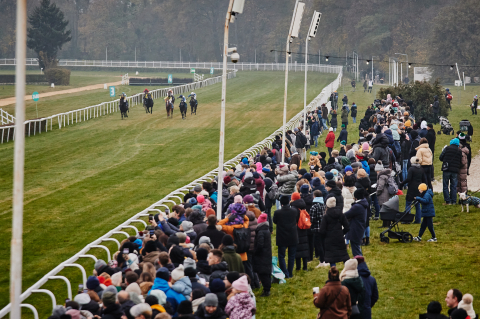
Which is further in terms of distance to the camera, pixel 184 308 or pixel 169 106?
pixel 169 106

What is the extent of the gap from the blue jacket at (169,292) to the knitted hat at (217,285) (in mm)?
378

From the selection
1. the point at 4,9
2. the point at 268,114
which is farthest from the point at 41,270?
the point at 4,9

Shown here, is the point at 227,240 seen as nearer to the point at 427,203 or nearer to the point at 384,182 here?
the point at 427,203

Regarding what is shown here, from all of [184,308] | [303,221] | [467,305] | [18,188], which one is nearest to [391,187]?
[303,221]

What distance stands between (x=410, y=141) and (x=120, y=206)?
832 centimetres

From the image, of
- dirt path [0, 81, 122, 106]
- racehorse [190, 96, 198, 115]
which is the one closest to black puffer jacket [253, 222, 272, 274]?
racehorse [190, 96, 198, 115]

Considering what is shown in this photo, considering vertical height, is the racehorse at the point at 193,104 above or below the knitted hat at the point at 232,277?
above

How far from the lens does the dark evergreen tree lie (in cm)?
6862

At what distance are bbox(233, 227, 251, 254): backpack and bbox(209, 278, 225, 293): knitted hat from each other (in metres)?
2.44

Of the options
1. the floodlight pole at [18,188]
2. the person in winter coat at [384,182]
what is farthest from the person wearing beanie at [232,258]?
the person in winter coat at [384,182]

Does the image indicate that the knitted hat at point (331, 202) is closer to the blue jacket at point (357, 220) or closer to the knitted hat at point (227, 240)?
the blue jacket at point (357, 220)

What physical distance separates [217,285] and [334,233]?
138 inches

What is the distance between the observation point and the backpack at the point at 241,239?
10039 mm

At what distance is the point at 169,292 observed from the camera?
7582 millimetres
